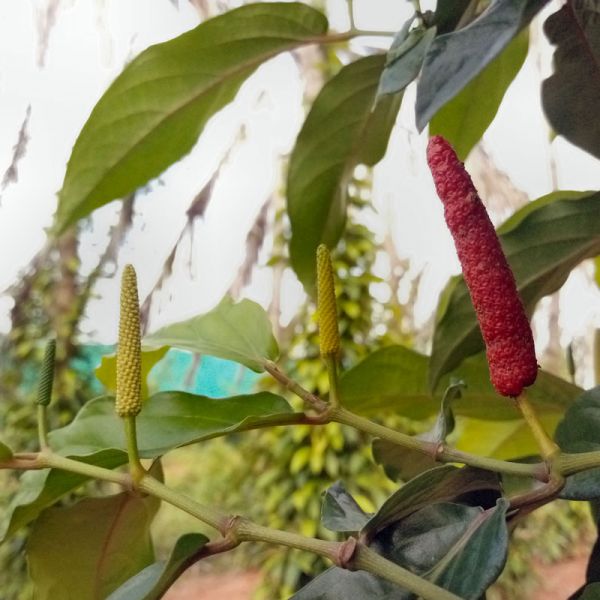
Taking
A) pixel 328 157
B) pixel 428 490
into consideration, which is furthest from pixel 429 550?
pixel 328 157

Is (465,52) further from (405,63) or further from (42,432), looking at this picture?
(42,432)

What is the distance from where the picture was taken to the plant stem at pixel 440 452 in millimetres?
209

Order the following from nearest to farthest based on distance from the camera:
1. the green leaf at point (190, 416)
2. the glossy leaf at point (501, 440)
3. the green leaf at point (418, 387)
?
the green leaf at point (190, 416) < the green leaf at point (418, 387) < the glossy leaf at point (501, 440)

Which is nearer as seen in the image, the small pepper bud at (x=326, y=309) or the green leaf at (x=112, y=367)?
the small pepper bud at (x=326, y=309)

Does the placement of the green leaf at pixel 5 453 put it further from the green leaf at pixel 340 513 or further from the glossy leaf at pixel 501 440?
the glossy leaf at pixel 501 440

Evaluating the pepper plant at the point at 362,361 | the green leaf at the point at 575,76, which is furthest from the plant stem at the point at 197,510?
the green leaf at the point at 575,76

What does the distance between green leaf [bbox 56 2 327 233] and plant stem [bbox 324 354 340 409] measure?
0.18 meters

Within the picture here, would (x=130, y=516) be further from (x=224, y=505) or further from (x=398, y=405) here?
(x=224, y=505)

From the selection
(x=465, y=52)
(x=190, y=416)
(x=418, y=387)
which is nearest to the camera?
(x=465, y=52)

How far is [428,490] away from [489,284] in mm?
62

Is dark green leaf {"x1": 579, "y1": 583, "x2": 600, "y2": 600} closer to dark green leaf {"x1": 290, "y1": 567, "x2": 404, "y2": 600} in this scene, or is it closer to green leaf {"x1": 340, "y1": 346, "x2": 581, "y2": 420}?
dark green leaf {"x1": 290, "y1": 567, "x2": 404, "y2": 600}

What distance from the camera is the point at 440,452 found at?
0.76 ft

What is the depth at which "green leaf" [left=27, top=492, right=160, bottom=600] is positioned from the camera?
31 centimetres

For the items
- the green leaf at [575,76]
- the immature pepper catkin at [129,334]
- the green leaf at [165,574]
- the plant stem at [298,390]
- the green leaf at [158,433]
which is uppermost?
the green leaf at [575,76]
